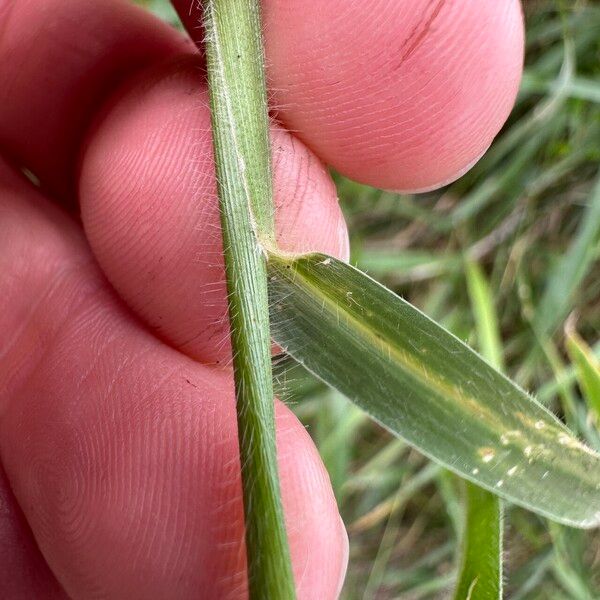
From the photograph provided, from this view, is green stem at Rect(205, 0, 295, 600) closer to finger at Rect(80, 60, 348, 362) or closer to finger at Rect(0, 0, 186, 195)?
finger at Rect(80, 60, 348, 362)

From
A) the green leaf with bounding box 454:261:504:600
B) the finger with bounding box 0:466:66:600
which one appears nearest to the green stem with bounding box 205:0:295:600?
the green leaf with bounding box 454:261:504:600

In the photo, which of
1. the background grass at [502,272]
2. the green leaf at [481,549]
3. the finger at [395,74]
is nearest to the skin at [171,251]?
the finger at [395,74]

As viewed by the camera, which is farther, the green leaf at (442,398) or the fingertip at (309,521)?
the fingertip at (309,521)

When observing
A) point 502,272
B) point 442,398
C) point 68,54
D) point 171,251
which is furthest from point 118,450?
point 502,272

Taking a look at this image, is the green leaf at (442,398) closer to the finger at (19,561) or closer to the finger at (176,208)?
the finger at (176,208)

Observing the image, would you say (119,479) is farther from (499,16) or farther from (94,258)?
(499,16)
